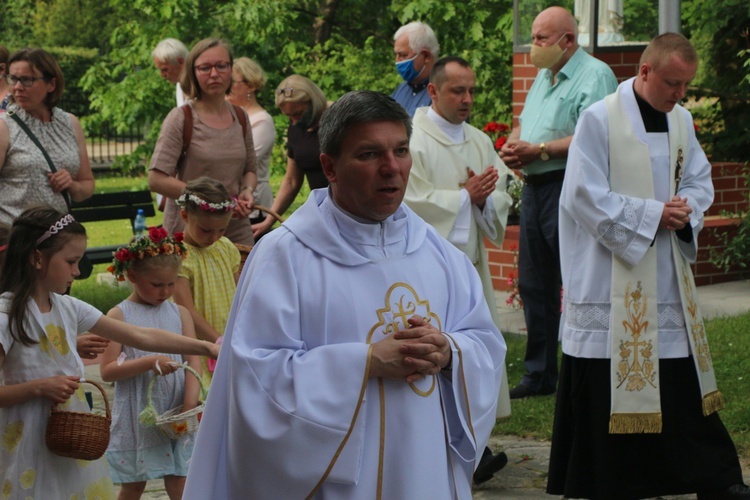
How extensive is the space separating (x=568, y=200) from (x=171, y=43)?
484 cm

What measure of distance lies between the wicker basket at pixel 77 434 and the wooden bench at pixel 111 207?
7344 mm

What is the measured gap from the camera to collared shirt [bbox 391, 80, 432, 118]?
25.5ft

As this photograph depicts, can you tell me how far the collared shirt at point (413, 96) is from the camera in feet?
25.5

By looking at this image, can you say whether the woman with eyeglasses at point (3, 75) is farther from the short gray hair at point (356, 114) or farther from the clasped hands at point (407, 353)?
the clasped hands at point (407, 353)

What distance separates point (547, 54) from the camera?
7.73 metres

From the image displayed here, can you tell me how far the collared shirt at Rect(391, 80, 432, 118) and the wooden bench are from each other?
449 centimetres

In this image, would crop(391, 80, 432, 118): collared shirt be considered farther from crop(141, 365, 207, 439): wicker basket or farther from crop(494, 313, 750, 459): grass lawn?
crop(141, 365, 207, 439): wicker basket

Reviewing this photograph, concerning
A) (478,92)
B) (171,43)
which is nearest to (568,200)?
(171,43)

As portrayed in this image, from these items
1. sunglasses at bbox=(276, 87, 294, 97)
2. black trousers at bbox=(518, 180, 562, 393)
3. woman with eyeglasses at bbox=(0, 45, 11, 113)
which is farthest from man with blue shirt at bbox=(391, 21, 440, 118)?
woman with eyeglasses at bbox=(0, 45, 11, 113)

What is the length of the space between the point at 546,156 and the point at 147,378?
10.2 feet

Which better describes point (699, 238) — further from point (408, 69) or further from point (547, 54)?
point (408, 69)

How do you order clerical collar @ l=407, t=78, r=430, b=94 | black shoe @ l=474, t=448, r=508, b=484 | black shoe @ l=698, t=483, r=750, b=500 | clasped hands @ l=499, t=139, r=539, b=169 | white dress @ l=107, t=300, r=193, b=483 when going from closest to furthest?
white dress @ l=107, t=300, r=193, b=483 → black shoe @ l=698, t=483, r=750, b=500 → black shoe @ l=474, t=448, r=508, b=484 → clasped hands @ l=499, t=139, r=539, b=169 → clerical collar @ l=407, t=78, r=430, b=94

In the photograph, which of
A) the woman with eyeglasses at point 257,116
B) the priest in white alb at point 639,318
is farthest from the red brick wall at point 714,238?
the priest in white alb at point 639,318

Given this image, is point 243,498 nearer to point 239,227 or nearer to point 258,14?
point 239,227
